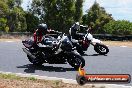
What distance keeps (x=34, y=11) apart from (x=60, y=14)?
8.49 m

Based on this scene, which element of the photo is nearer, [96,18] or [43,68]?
[43,68]

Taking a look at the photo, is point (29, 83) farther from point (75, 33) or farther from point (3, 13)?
point (3, 13)

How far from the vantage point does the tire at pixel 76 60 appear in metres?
14.0

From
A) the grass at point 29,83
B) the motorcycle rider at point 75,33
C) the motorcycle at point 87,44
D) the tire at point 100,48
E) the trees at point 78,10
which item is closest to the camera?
the grass at point 29,83

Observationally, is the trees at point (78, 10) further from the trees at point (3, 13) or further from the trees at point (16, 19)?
the trees at point (3, 13)

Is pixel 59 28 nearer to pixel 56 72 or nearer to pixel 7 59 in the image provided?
pixel 7 59

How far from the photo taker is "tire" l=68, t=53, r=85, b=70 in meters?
14.0

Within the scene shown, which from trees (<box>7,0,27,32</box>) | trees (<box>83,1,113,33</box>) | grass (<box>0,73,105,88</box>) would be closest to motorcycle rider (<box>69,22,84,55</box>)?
grass (<box>0,73,105,88</box>)

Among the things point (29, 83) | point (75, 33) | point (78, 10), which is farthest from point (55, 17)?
point (29, 83)

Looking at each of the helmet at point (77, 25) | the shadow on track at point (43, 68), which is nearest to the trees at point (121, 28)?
the helmet at point (77, 25)

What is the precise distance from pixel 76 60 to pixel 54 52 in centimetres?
87

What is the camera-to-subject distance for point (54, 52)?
570 inches

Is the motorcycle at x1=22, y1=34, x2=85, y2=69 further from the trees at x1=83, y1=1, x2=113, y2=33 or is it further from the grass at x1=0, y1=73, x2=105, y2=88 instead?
the trees at x1=83, y1=1, x2=113, y2=33

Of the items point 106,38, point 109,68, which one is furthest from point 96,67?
point 106,38
